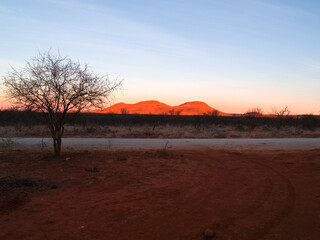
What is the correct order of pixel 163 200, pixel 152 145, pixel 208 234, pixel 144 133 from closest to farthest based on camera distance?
pixel 208 234, pixel 163 200, pixel 152 145, pixel 144 133

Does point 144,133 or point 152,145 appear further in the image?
point 144,133

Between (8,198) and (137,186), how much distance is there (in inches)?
Answer: 131

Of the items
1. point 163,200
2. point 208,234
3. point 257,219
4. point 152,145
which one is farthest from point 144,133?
point 208,234

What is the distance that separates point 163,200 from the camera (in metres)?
6.30

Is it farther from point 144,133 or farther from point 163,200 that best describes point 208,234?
point 144,133

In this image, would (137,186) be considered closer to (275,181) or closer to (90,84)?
(275,181)

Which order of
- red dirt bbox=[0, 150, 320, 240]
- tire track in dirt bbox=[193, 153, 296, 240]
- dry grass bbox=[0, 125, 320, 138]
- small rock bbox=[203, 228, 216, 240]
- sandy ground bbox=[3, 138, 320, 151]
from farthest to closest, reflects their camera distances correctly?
1. dry grass bbox=[0, 125, 320, 138]
2. sandy ground bbox=[3, 138, 320, 151]
3. red dirt bbox=[0, 150, 320, 240]
4. tire track in dirt bbox=[193, 153, 296, 240]
5. small rock bbox=[203, 228, 216, 240]

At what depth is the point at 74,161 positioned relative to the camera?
11164 millimetres

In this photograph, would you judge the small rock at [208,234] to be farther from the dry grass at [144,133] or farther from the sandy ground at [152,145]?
the dry grass at [144,133]

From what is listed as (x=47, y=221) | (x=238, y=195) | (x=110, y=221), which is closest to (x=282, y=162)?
(x=238, y=195)

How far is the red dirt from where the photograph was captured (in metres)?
4.66

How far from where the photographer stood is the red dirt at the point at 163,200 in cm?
466

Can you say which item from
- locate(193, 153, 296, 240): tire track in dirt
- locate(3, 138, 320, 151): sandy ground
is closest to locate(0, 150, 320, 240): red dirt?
locate(193, 153, 296, 240): tire track in dirt

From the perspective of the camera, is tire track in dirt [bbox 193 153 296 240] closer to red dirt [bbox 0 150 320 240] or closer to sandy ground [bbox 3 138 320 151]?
red dirt [bbox 0 150 320 240]
